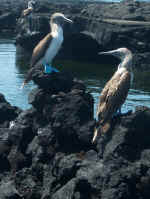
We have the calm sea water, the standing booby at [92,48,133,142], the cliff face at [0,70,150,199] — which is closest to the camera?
the cliff face at [0,70,150,199]

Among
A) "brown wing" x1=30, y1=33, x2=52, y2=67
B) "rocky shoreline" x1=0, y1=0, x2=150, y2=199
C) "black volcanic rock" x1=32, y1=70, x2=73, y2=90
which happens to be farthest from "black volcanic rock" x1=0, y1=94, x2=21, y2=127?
"black volcanic rock" x1=32, y1=70, x2=73, y2=90

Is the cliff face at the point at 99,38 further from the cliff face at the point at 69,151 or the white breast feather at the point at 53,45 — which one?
the cliff face at the point at 69,151

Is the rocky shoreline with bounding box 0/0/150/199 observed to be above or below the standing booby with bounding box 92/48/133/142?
below

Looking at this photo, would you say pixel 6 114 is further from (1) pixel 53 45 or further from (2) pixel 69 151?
(2) pixel 69 151

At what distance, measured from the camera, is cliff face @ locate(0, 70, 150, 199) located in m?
8.02

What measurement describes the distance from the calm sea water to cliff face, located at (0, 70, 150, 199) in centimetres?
580

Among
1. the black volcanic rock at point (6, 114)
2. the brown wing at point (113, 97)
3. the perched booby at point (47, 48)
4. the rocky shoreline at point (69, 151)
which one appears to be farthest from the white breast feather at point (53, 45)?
the brown wing at point (113, 97)

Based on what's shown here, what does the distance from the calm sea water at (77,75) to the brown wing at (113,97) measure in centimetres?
706

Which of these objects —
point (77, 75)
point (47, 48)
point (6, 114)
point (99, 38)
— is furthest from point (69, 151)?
point (99, 38)

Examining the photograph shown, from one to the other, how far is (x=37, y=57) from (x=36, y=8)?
38.4 metres

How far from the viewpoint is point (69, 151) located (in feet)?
31.7

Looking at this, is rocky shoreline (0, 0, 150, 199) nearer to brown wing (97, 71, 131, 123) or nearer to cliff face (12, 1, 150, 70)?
brown wing (97, 71, 131, 123)

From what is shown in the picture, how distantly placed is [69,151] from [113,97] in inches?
60.3

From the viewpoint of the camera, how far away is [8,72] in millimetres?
24922
